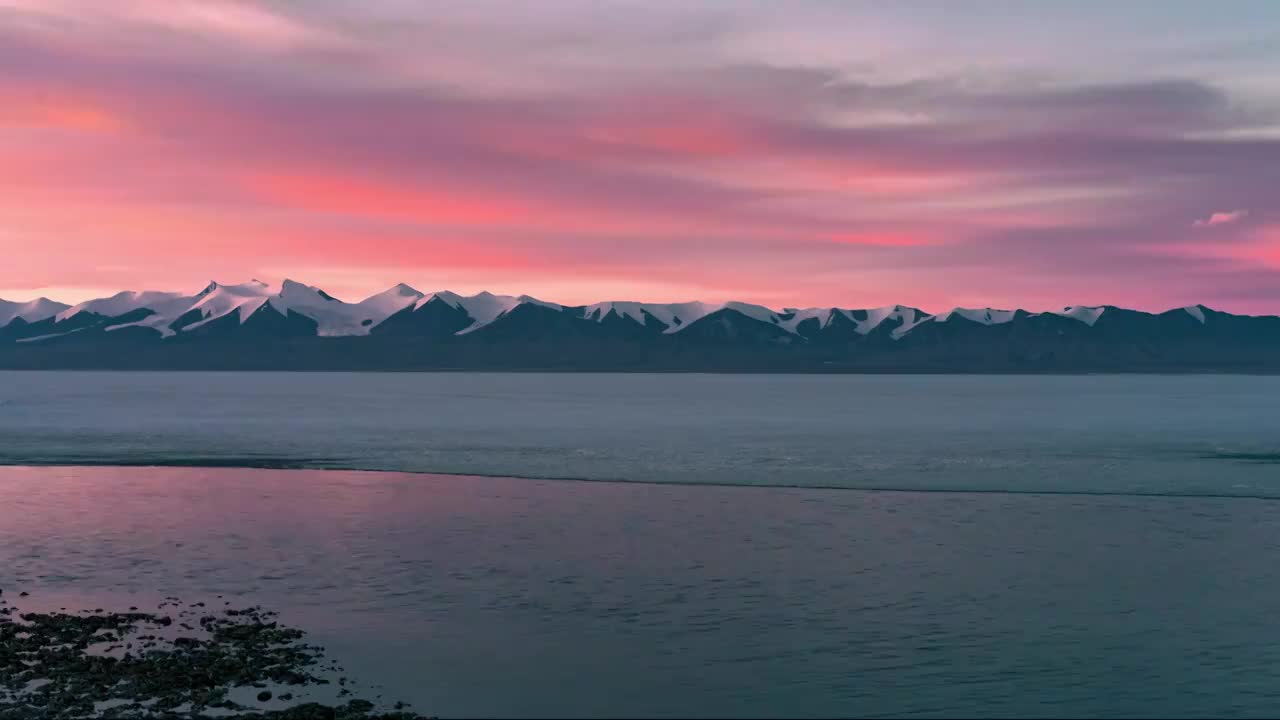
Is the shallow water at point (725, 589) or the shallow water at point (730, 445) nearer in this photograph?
the shallow water at point (725, 589)

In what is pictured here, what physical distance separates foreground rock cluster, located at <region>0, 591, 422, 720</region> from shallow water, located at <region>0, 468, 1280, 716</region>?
2.70ft

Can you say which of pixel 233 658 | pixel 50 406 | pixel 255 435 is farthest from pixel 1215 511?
pixel 50 406

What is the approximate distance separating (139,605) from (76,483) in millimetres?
23367

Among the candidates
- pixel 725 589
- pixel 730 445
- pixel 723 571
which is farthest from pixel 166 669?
pixel 730 445

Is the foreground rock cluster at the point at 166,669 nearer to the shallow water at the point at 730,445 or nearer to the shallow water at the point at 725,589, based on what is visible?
the shallow water at the point at 725,589

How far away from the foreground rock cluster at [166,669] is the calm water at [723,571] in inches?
35.8

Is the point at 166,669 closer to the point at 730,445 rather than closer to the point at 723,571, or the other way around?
the point at 723,571

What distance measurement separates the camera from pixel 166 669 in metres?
17.1

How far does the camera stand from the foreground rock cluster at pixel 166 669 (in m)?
15.5

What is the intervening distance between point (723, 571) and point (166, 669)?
1188cm

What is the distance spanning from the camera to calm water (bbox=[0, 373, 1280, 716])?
17.3 m

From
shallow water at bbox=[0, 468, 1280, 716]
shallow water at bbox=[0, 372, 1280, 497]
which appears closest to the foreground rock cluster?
shallow water at bbox=[0, 468, 1280, 716]

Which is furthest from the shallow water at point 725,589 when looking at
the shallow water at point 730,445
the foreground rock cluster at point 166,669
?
the shallow water at point 730,445

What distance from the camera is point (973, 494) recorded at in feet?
131
